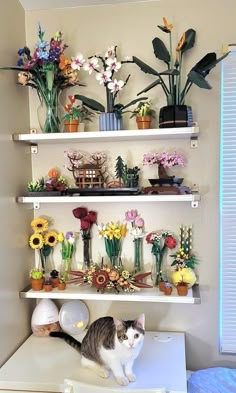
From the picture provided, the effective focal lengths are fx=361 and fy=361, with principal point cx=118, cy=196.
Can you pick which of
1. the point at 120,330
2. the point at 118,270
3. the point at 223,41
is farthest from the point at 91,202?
the point at 223,41

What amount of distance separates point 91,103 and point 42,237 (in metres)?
0.70

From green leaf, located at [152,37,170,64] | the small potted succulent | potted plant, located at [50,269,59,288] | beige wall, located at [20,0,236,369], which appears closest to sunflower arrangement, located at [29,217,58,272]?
potted plant, located at [50,269,59,288]

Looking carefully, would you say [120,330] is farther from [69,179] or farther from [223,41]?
[223,41]

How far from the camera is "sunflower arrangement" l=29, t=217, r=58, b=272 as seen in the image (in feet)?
5.91

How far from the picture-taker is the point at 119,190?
164 cm

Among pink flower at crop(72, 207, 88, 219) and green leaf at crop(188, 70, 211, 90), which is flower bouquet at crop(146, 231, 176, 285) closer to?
pink flower at crop(72, 207, 88, 219)

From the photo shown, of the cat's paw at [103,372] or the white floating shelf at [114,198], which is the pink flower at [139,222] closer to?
the white floating shelf at [114,198]

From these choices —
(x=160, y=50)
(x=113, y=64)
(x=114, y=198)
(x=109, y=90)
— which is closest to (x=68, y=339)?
(x=114, y=198)

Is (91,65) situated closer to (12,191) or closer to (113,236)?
(12,191)

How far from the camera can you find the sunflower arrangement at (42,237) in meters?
1.80

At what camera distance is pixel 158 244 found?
5.67 ft

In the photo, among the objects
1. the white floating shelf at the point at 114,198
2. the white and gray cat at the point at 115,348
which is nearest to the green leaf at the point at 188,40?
the white floating shelf at the point at 114,198

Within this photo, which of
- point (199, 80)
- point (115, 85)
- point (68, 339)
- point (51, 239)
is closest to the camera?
point (199, 80)

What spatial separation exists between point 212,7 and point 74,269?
143cm
